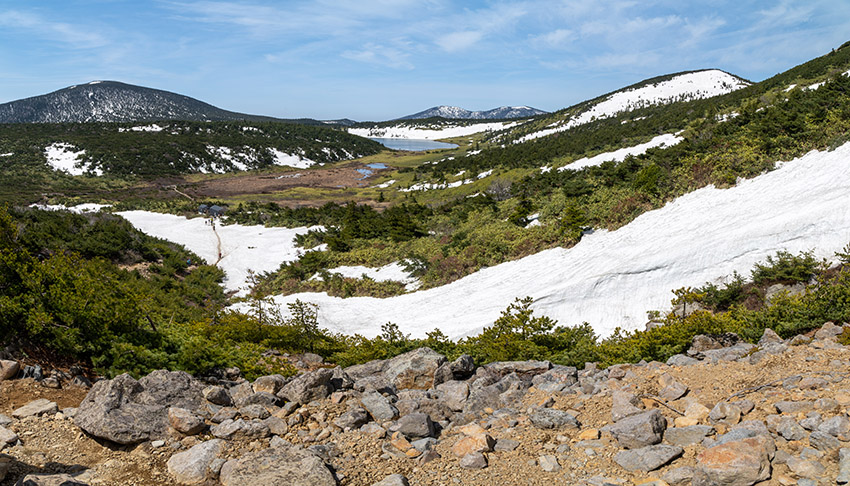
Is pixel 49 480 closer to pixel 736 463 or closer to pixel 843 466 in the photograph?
pixel 736 463

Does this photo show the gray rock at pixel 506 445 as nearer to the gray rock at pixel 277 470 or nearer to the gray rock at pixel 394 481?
the gray rock at pixel 394 481

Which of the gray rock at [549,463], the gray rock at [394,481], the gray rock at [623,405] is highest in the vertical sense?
the gray rock at [394,481]

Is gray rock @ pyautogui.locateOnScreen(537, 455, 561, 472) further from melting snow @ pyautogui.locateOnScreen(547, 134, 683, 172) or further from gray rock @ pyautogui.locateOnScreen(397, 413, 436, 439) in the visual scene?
melting snow @ pyautogui.locateOnScreen(547, 134, 683, 172)

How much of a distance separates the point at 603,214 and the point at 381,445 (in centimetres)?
1629

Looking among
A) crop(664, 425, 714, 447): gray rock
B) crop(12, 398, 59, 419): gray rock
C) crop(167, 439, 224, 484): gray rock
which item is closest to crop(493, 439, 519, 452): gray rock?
crop(664, 425, 714, 447): gray rock

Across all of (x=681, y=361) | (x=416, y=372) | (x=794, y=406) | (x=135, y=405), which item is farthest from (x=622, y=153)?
(x=135, y=405)

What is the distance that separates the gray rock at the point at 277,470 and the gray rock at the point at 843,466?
14.7ft

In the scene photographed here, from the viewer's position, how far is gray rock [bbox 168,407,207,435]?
5.05 meters

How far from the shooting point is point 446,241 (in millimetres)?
25109

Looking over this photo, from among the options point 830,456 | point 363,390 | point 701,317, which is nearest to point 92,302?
point 363,390

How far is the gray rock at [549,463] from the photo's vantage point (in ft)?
14.8

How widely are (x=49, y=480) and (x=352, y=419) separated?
9.80 feet

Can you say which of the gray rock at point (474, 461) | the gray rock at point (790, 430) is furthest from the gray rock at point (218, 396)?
the gray rock at point (790, 430)

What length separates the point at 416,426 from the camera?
541 centimetres
